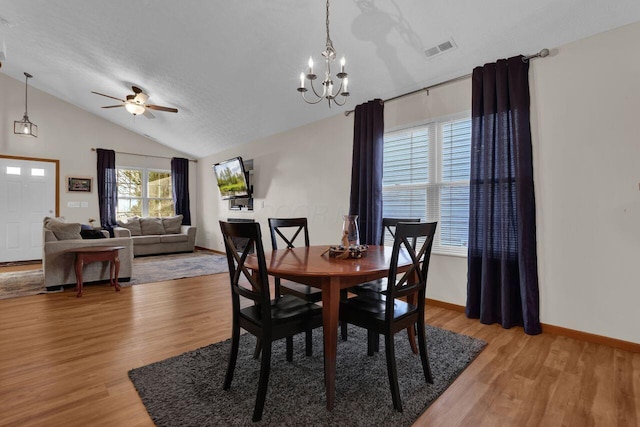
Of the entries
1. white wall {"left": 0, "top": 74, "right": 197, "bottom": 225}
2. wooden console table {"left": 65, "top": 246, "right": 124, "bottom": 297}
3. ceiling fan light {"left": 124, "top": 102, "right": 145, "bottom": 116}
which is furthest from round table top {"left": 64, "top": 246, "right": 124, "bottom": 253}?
white wall {"left": 0, "top": 74, "right": 197, "bottom": 225}

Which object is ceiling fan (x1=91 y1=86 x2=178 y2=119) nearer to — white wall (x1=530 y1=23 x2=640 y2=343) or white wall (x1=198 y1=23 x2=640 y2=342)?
white wall (x1=198 y1=23 x2=640 y2=342)

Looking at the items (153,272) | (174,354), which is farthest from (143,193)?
(174,354)

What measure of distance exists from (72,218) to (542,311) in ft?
26.4

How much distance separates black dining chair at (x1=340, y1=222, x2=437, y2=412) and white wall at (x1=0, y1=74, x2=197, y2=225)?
6.80 m

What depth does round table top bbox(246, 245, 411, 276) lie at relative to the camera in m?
1.52

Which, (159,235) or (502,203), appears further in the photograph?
(159,235)

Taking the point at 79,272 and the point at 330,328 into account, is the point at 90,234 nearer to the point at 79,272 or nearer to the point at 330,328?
the point at 79,272

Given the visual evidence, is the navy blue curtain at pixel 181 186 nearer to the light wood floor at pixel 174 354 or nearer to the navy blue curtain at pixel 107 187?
the navy blue curtain at pixel 107 187

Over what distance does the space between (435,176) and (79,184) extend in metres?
7.09

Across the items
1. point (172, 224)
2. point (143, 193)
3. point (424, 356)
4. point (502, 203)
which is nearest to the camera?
point (424, 356)

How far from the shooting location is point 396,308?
69.6 inches

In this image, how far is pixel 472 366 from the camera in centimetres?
196

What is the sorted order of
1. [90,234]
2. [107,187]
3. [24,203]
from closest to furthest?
1. [90,234]
2. [24,203]
3. [107,187]

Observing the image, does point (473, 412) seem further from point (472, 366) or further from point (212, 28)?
point (212, 28)
